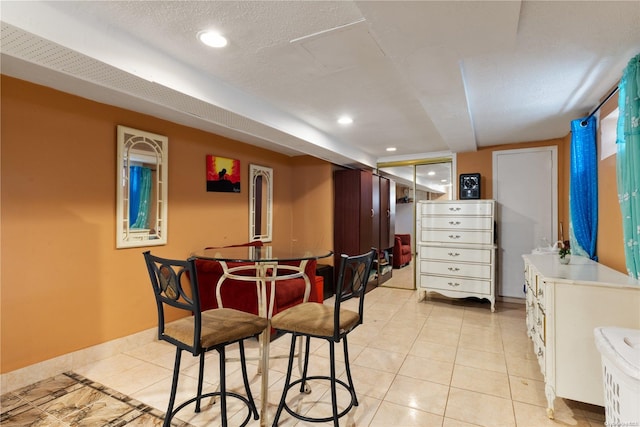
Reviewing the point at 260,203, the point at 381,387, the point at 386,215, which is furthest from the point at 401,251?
the point at 381,387

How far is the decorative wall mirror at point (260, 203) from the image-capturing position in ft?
14.0

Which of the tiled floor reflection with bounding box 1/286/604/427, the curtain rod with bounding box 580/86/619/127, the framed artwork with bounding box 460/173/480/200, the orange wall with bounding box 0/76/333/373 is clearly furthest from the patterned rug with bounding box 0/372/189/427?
the framed artwork with bounding box 460/173/480/200

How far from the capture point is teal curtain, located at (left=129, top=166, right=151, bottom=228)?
2.87 meters

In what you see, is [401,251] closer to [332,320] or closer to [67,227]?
[332,320]

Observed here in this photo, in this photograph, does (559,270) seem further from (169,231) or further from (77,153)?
(77,153)

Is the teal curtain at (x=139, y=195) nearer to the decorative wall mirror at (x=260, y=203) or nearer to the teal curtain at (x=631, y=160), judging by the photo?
the decorative wall mirror at (x=260, y=203)

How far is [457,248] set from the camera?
4051 millimetres

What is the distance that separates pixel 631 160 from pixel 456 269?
2.49 m

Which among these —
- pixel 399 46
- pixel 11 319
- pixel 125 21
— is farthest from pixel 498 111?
pixel 11 319

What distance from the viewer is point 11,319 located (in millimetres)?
2152

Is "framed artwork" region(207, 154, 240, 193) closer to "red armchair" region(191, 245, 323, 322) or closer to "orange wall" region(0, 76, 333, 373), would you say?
"orange wall" region(0, 76, 333, 373)

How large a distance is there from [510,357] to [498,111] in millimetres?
2275

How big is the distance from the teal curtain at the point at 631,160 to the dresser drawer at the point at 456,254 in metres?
2.03

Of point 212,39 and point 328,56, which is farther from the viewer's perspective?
point 328,56
